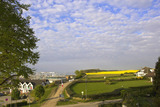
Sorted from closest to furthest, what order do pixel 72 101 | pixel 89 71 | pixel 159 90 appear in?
pixel 159 90 → pixel 72 101 → pixel 89 71

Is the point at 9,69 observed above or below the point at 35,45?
below

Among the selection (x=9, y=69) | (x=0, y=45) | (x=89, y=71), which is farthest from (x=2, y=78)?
(x=89, y=71)

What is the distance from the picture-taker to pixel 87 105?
29.0 meters

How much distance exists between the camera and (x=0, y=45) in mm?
9133

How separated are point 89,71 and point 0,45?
8137 centimetres

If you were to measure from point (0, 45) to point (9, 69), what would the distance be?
1.99m

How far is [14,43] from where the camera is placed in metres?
9.98

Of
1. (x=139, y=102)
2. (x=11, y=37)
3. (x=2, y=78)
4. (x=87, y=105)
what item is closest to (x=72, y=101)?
(x=87, y=105)

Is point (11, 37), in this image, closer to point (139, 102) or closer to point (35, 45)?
point (35, 45)

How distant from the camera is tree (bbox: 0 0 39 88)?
9578 mm

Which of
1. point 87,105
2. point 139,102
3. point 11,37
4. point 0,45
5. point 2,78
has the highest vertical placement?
point 11,37

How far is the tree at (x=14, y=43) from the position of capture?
377 inches

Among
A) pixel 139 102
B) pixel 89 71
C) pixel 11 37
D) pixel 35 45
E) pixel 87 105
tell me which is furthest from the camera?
pixel 89 71

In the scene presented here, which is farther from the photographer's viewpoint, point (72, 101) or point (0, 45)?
point (72, 101)
